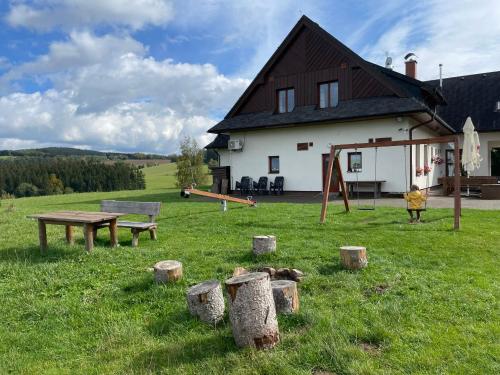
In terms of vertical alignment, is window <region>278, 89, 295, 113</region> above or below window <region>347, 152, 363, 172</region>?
above

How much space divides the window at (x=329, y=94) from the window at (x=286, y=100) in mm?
1425

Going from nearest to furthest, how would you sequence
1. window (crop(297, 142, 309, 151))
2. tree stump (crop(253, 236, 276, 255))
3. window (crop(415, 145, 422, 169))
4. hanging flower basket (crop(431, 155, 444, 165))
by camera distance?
tree stump (crop(253, 236, 276, 255)), window (crop(415, 145, 422, 169)), window (crop(297, 142, 309, 151)), hanging flower basket (crop(431, 155, 444, 165))

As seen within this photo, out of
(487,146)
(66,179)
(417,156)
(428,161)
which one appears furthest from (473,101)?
(66,179)

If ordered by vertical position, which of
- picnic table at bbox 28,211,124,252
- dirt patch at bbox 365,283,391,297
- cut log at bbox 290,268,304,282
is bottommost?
dirt patch at bbox 365,283,391,297

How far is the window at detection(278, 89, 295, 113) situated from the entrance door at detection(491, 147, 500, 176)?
11.7 meters

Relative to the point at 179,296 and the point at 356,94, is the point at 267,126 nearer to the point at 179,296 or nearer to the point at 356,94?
the point at 356,94

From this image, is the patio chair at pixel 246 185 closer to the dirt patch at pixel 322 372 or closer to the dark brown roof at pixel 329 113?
the dark brown roof at pixel 329 113

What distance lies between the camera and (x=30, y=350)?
12.0 ft

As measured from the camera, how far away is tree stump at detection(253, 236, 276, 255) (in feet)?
19.9

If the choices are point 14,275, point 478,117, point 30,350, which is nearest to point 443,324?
point 30,350

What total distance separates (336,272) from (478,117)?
21738 mm

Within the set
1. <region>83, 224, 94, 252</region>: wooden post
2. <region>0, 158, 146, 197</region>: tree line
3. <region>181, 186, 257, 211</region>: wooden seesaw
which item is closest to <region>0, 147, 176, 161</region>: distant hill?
<region>0, 158, 146, 197</region>: tree line

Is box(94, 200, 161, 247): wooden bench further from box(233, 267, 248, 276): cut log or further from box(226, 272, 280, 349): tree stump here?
box(226, 272, 280, 349): tree stump

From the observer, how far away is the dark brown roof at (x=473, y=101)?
2260 centimetres
